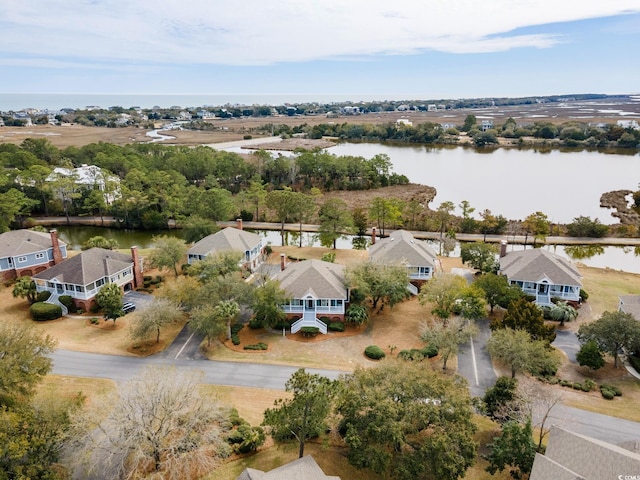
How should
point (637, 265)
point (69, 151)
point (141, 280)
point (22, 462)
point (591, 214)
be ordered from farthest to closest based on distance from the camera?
point (69, 151) < point (591, 214) < point (637, 265) < point (141, 280) < point (22, 462)

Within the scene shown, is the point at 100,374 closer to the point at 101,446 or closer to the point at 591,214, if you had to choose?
the point at 101,446

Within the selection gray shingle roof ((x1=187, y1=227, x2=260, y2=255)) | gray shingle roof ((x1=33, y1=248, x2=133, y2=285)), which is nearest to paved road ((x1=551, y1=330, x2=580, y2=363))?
gray shingle roof ((x1=187, y1=227, x2=260, y2=255))

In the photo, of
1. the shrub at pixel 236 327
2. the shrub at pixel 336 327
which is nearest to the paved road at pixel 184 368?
the shrub at pixel 236 327

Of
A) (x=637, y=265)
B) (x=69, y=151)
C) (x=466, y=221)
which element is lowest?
(x=637, y=265)

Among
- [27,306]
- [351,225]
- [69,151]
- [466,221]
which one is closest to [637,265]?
[466,221]

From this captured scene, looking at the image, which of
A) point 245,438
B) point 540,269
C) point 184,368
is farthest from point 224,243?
point 540,269

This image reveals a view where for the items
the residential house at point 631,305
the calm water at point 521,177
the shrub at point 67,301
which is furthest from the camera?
the calm water at point 521,177

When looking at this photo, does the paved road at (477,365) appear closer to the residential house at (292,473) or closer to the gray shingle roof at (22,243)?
the residential house at (292,473)
